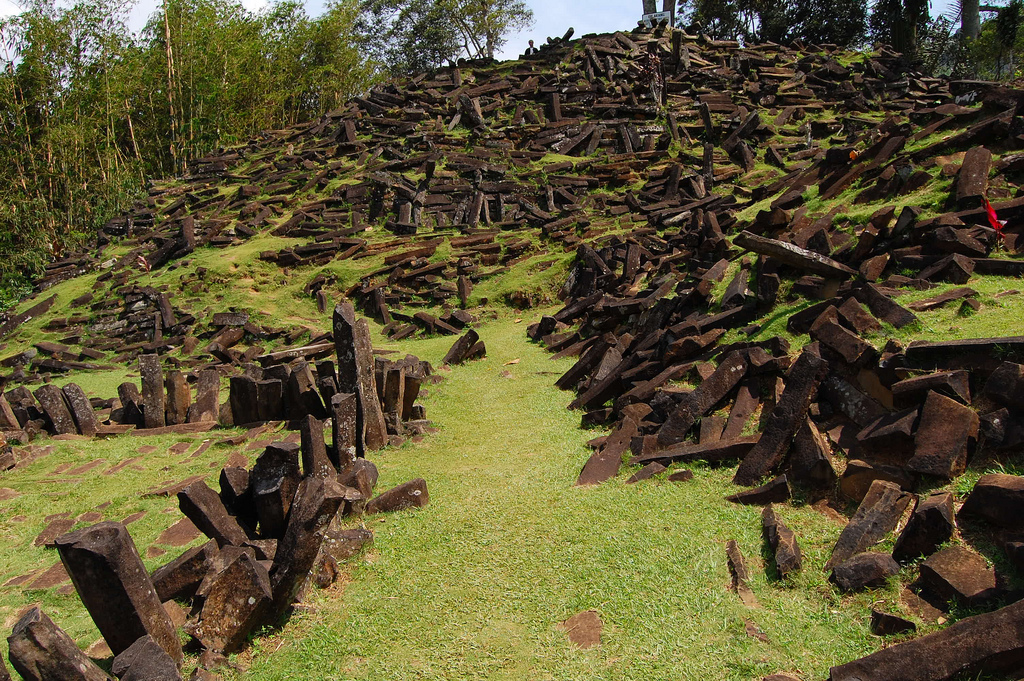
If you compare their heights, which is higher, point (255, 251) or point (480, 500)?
point (255, 251)

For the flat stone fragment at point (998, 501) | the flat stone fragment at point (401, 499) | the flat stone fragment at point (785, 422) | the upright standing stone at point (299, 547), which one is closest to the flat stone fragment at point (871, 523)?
the flat stone fragment at point (998, 501)

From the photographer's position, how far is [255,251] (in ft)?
58.4

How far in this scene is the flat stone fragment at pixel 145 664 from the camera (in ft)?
9.70

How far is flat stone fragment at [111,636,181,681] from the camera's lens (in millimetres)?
2957

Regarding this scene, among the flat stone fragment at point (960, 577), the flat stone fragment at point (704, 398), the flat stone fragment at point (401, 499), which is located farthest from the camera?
the flat stone fragment at point (704, 398)

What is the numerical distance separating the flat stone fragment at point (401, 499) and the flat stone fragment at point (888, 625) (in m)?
3.33

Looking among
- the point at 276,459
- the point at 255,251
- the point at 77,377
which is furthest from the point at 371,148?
the point at 276,459

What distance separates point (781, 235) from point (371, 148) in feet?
57.7

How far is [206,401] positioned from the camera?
9.10m

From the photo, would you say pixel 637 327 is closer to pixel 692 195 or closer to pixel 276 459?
pixel 276 459

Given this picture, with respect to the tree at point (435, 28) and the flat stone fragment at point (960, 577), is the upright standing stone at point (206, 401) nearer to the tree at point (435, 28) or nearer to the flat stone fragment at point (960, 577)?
the flat stone fragment at point (960, 577)

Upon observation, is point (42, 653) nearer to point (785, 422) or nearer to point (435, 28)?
point (785, 422)

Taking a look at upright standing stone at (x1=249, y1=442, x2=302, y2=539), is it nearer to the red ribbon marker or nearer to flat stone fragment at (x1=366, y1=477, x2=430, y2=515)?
flat stone fragment at (x1=366, y1=477, x2=430, y2=515)

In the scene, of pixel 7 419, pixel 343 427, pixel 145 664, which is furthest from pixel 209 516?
pixel 7 419
